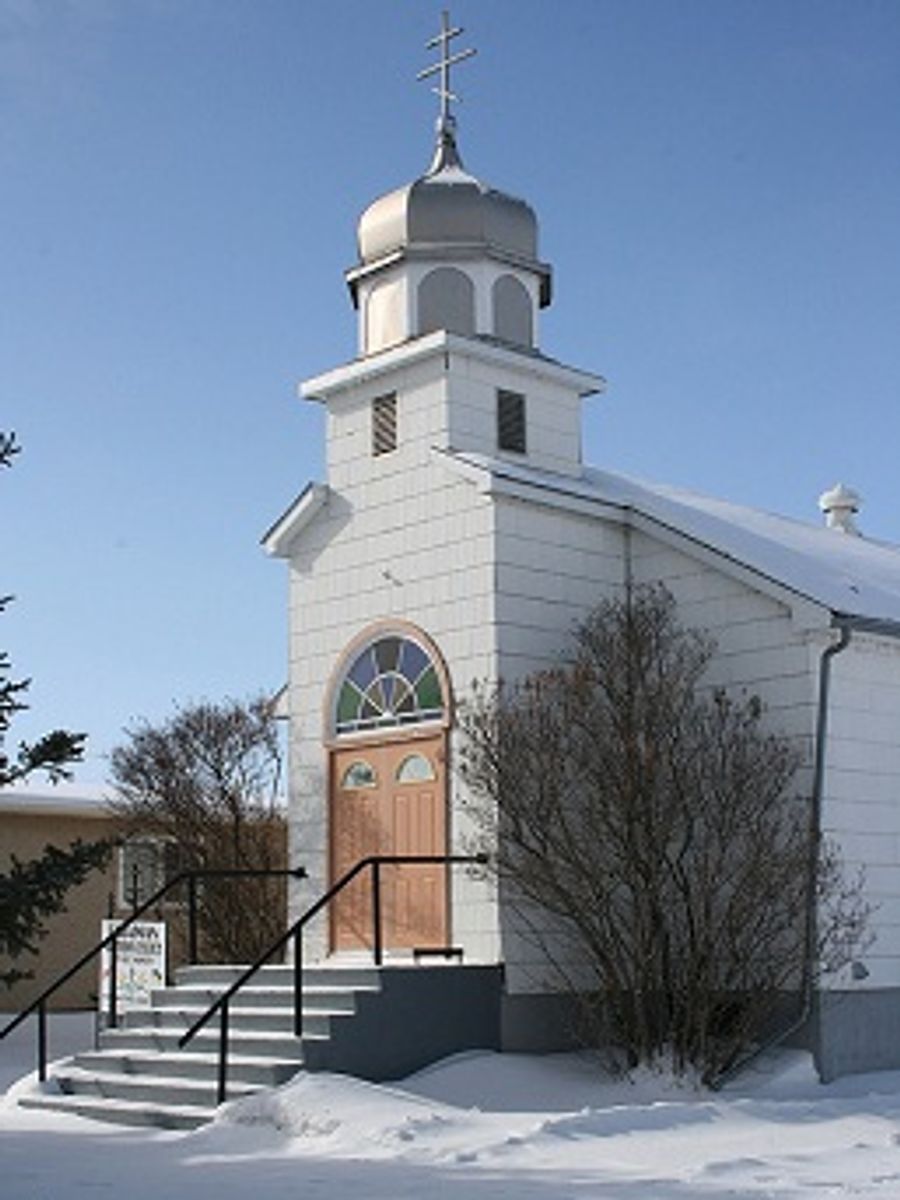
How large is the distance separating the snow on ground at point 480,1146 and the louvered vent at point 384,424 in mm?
6229

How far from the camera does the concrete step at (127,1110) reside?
521 inches

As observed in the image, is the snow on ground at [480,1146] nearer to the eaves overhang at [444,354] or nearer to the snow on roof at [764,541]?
the snow on roof at [764,541]

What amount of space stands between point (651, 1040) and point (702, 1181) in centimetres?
488

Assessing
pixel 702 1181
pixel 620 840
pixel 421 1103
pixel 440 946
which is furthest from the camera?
pixel 440 946

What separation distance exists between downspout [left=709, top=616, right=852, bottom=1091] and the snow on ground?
1.77 ft

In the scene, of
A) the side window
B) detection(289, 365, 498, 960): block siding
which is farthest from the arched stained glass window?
the side window

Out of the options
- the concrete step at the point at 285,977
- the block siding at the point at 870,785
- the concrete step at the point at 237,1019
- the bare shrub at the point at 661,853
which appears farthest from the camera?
the block siding at the point at 870,785

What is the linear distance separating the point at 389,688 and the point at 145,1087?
472 centimetres

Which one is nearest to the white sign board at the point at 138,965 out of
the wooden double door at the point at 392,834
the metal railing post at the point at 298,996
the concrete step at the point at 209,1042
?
the concrete step at the point at 209,1042

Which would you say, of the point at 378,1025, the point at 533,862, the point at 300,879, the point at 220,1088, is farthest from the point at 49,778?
the point at 300,879

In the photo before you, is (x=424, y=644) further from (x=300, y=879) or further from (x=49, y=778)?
(x=49, y=778)

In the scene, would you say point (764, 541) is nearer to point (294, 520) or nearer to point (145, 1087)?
point (294, 520)

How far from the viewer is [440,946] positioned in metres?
16.2

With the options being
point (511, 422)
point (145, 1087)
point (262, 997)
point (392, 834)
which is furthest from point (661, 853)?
point (511, 422)
